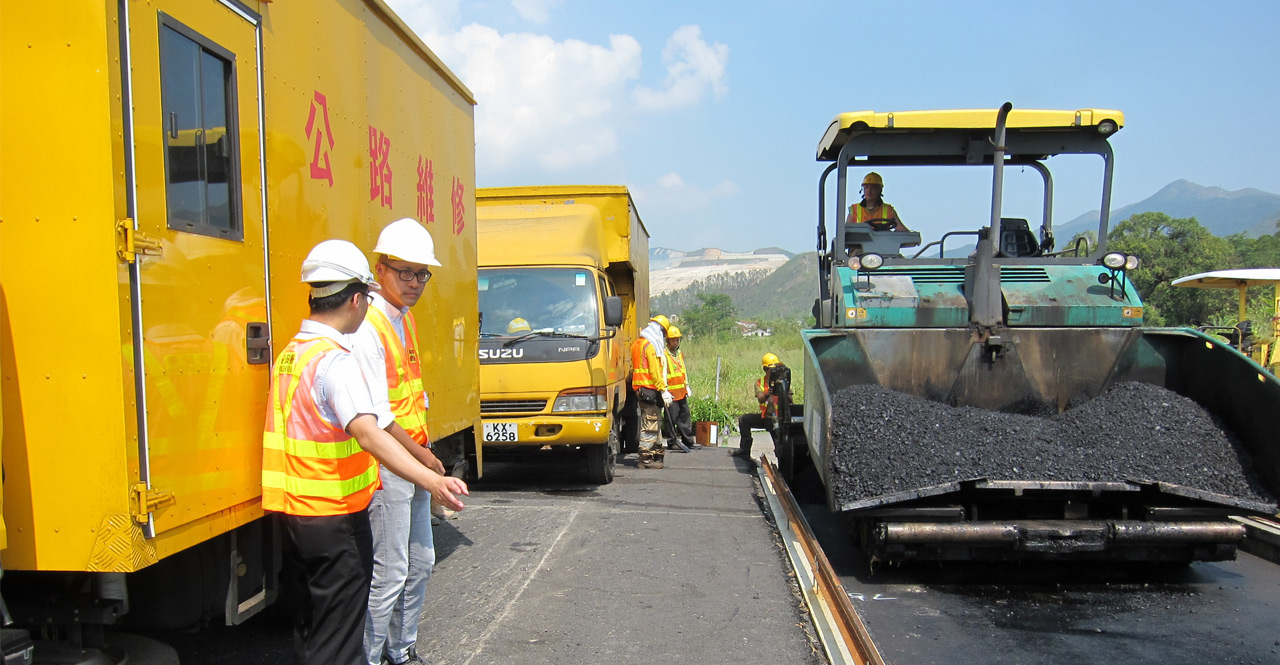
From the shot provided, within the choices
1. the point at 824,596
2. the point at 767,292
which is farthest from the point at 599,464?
the point at 767,292

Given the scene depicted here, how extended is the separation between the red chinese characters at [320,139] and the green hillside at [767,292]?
8205cm

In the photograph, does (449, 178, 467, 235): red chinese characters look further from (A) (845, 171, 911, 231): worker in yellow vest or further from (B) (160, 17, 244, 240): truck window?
(A) (845, 171, 911, 231): worker in yellow vest

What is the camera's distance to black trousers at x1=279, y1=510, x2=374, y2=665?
302cm

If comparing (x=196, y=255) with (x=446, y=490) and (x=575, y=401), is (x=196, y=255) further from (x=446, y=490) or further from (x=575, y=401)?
(x=575, y=401)

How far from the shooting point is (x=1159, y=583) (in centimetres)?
539

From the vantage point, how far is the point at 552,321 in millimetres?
8695

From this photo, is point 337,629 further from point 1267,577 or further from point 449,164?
point 1267,577

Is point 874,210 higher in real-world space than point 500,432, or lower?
higher

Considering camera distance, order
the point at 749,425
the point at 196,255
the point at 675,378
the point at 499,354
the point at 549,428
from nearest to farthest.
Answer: the point at 196,255
the point at 549,428
the point at 499,354
the point at 749,425
the point at 675,378

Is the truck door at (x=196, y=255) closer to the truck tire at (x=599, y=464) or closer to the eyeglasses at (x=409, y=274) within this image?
the eyeglasses at (x=409, y=274)

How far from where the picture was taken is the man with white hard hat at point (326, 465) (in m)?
2.96

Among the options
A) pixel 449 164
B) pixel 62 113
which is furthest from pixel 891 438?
pixel 62 113

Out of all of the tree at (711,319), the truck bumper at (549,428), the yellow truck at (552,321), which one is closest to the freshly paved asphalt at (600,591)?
the truck bumper at (549,428)

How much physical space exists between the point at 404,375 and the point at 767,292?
98.2 m
